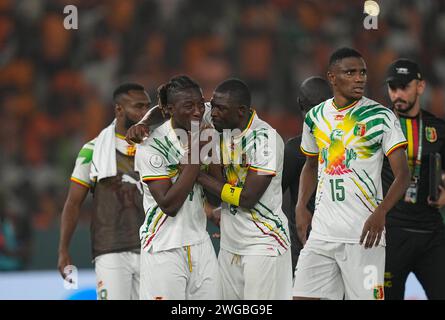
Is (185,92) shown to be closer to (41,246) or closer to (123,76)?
(41,246)

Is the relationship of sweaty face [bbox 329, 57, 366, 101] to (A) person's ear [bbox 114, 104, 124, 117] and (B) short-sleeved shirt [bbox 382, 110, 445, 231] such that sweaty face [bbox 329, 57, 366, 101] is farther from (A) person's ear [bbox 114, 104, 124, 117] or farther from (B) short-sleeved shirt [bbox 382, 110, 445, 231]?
(A) person's ear [bbox 114, 104, 124, 117]

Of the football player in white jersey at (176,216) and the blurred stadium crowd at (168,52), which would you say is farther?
the blurred stadium crowd at (168,52)

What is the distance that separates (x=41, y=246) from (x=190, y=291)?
469cm

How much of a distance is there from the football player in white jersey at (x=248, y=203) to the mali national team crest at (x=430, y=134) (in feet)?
4.67

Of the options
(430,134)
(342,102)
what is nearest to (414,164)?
(430,134)

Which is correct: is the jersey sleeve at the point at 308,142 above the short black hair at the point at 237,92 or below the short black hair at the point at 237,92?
below

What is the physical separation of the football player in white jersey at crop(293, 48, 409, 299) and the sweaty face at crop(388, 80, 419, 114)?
1.01 meters

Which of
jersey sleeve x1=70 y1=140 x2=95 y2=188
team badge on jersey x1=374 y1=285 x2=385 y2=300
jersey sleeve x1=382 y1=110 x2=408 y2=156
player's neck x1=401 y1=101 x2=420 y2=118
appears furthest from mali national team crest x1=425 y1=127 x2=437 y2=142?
jersey sleeve x1=70 y1=140 x2=95 y2=188

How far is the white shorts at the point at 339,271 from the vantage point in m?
5.42

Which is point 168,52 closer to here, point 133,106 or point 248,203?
point 133,106

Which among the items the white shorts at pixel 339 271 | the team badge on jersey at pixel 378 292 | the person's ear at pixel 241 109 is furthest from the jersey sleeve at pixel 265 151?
the team badge on jersey at pixel 378 292

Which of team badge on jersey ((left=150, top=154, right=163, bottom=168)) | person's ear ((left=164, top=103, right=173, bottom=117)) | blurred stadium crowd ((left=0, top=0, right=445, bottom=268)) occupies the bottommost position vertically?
team badge on jersey ((left=150, top=154, right=163, bottom=168))

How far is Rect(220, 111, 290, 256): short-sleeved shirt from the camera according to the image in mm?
5508

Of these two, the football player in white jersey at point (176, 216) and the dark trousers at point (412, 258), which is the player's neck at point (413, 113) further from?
the football player in white jersey at point (176, 216)
